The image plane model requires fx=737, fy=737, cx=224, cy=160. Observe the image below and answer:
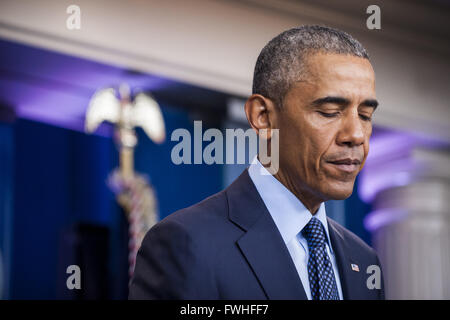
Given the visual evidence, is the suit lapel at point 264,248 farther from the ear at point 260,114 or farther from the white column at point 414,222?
the white column at point 414,222

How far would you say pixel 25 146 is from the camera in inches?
161

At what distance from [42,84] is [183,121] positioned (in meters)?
0.74

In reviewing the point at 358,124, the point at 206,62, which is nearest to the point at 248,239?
the point at 358,124

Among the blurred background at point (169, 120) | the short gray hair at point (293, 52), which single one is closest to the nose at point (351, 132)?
the short gray hair at point (293, 52)

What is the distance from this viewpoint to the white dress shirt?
3.97 feet

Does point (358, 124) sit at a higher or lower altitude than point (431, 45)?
lower

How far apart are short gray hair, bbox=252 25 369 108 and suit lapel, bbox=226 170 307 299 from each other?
0.18 meters

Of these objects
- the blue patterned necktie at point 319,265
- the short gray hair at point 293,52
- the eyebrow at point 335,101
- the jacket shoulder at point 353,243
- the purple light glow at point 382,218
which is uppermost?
the purple light glow at point 382,218

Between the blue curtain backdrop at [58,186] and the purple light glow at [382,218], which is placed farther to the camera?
the purple light glow at [382,218]

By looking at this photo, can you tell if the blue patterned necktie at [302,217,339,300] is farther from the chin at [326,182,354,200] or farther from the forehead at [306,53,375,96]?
the forehead at [306,53,375,96]

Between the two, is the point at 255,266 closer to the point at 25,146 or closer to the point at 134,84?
the point at 134,84

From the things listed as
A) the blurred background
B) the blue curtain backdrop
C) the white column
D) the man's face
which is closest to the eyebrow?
the man's face

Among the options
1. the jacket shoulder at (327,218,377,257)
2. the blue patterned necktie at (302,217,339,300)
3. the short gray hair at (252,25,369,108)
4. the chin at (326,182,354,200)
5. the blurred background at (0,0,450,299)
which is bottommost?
the blue patterned necktie at (302,217,339,300)

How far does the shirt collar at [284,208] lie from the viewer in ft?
4.00
